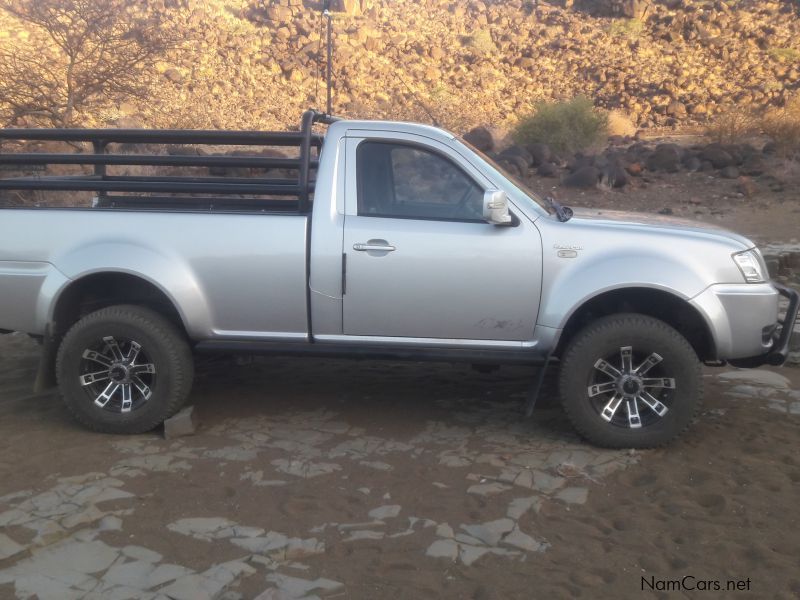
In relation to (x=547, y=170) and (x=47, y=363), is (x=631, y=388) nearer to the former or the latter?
(x=47, y=363)

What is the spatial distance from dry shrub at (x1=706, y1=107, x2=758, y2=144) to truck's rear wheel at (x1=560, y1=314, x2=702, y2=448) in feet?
68.9

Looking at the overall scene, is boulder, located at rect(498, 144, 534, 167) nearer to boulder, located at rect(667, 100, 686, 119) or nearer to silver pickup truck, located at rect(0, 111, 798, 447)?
silver pickup truck, located at rect(0, 111, 798, 447)

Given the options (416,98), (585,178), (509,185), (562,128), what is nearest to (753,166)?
(585,178)

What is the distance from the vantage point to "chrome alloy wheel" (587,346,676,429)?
547 cm

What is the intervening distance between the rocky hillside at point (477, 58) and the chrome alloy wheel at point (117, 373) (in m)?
29.9

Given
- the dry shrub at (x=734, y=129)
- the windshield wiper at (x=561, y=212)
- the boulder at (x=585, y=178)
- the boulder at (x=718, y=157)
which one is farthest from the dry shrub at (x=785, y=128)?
the windshield wiper at (x=561, y=212)

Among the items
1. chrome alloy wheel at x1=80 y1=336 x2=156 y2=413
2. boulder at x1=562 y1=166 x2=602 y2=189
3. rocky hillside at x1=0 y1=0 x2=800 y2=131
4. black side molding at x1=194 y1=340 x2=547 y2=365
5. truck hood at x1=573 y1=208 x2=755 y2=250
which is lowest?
chrome alloy wheel at x1=80 y1=336 x2=156 y2=413

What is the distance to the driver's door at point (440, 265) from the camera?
5477 mm

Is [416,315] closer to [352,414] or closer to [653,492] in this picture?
[352,414]

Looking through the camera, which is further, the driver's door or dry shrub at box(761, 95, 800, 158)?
dry shrub at box(761, 95, 800, 158)

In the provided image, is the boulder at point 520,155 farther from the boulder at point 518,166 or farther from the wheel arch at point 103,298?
the wheel arch at point 103,298

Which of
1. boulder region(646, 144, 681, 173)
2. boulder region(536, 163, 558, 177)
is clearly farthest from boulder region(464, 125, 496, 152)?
boulder region(646, 144, 681, 173)

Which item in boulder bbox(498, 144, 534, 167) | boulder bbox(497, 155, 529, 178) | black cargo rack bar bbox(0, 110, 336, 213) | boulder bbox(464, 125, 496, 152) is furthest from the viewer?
boulder bbox(464, 125, 496, 152)

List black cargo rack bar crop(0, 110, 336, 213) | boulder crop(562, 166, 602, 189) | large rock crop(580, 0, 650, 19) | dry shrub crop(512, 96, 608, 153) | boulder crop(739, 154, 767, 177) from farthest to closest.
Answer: large rock crop(580, 0, 650, 19)
dry shrub crop(512, 96, 608, 153)
boulder crop(739, 154, 767, 177)
boulder crop(562, 166, 602, 189)
black cargo rack bar crop(0, 110, 336, 213)
